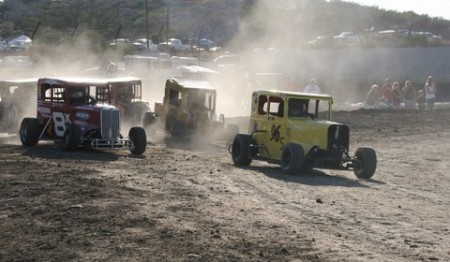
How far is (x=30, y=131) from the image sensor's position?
2108cm

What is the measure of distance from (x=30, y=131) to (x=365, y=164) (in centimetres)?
811

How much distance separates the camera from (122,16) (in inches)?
4085

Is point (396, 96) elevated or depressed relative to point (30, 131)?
elevated

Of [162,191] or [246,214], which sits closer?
[246,214]

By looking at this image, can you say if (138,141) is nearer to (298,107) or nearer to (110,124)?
(110,124)

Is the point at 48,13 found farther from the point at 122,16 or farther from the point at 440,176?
the point at 440,176

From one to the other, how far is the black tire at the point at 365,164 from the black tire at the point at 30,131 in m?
7.82

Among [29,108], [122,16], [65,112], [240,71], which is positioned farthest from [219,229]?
[122,16]

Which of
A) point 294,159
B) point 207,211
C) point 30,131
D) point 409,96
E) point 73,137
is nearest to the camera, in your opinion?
point 207,211

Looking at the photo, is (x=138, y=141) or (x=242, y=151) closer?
(x=242, y=151)

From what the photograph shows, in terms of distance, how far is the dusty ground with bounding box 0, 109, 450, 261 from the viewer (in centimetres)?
955

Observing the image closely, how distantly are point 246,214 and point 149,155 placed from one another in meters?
8.85

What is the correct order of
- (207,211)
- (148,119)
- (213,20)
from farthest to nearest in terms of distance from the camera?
(213,20) < (148,119) < (207,211)

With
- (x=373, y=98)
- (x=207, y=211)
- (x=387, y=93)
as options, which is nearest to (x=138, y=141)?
(x=207, y=211)
